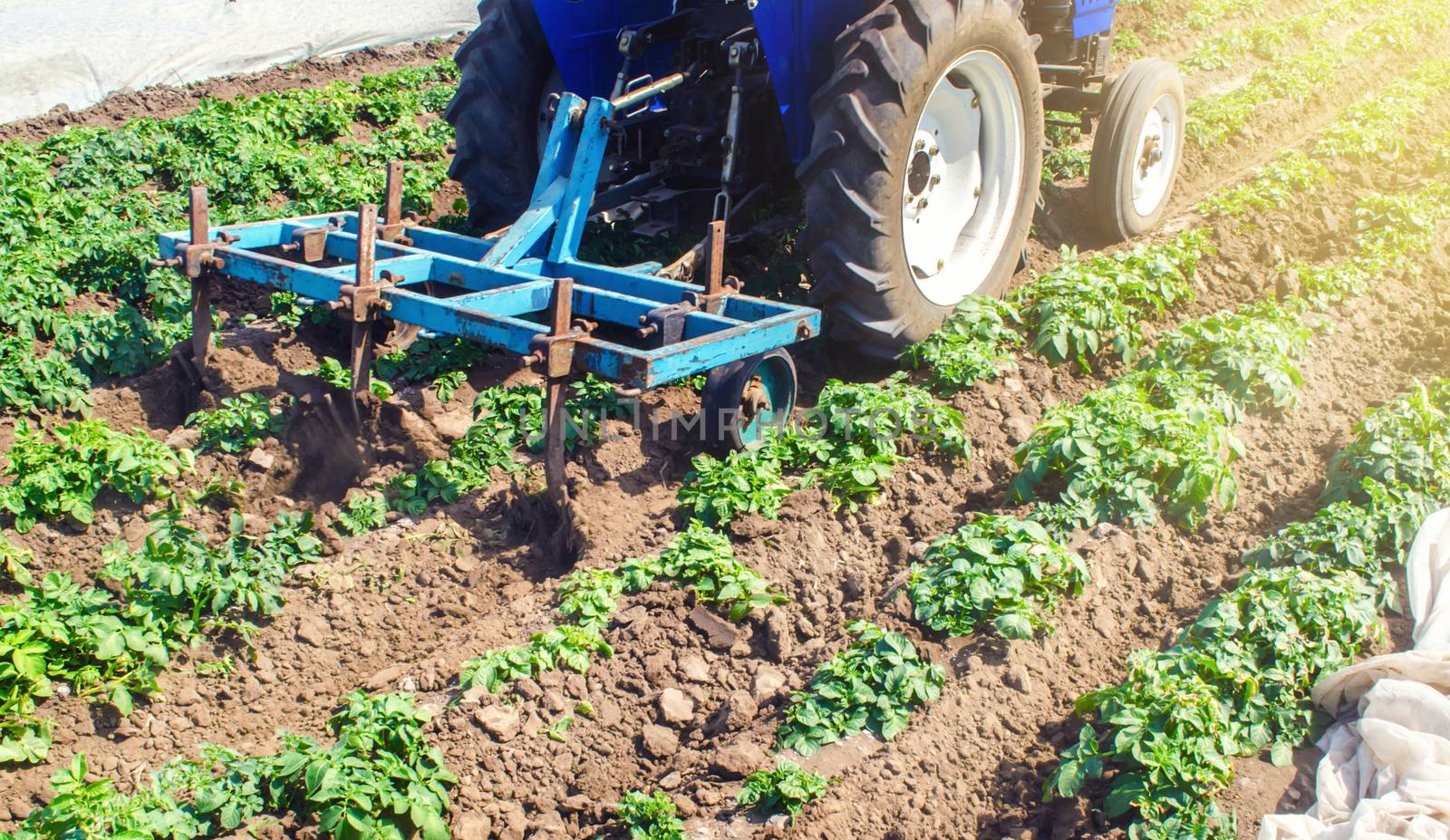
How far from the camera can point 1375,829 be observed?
2.77m

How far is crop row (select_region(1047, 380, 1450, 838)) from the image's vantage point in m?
2.97

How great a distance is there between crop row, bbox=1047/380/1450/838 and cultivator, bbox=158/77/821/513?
1698 millimetres

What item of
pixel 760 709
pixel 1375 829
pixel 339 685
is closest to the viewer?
pixel 1375 829

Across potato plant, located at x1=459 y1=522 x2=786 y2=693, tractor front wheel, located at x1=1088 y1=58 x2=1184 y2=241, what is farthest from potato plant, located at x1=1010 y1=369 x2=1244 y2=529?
tractor front wheel, located at x1=1088 y1=58 x2=1184 y2=241

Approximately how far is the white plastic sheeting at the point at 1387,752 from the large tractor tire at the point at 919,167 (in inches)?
89.2

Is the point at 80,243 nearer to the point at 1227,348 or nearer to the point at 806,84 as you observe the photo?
the point at 806,84

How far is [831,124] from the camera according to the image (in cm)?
461

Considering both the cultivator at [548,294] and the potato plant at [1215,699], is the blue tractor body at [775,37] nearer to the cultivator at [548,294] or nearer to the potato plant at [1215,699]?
the cultivator at [548,294]

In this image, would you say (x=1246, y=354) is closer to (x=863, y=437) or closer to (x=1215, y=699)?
(x=863, y=437)

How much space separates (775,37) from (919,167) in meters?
0.87

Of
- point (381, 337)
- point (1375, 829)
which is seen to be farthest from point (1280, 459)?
point (381, 337)

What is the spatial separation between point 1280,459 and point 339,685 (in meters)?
3.71

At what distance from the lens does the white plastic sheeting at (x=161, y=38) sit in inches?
381

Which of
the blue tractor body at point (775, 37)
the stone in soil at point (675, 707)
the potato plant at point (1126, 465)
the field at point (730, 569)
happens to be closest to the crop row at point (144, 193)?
the field at point (730, 569)
